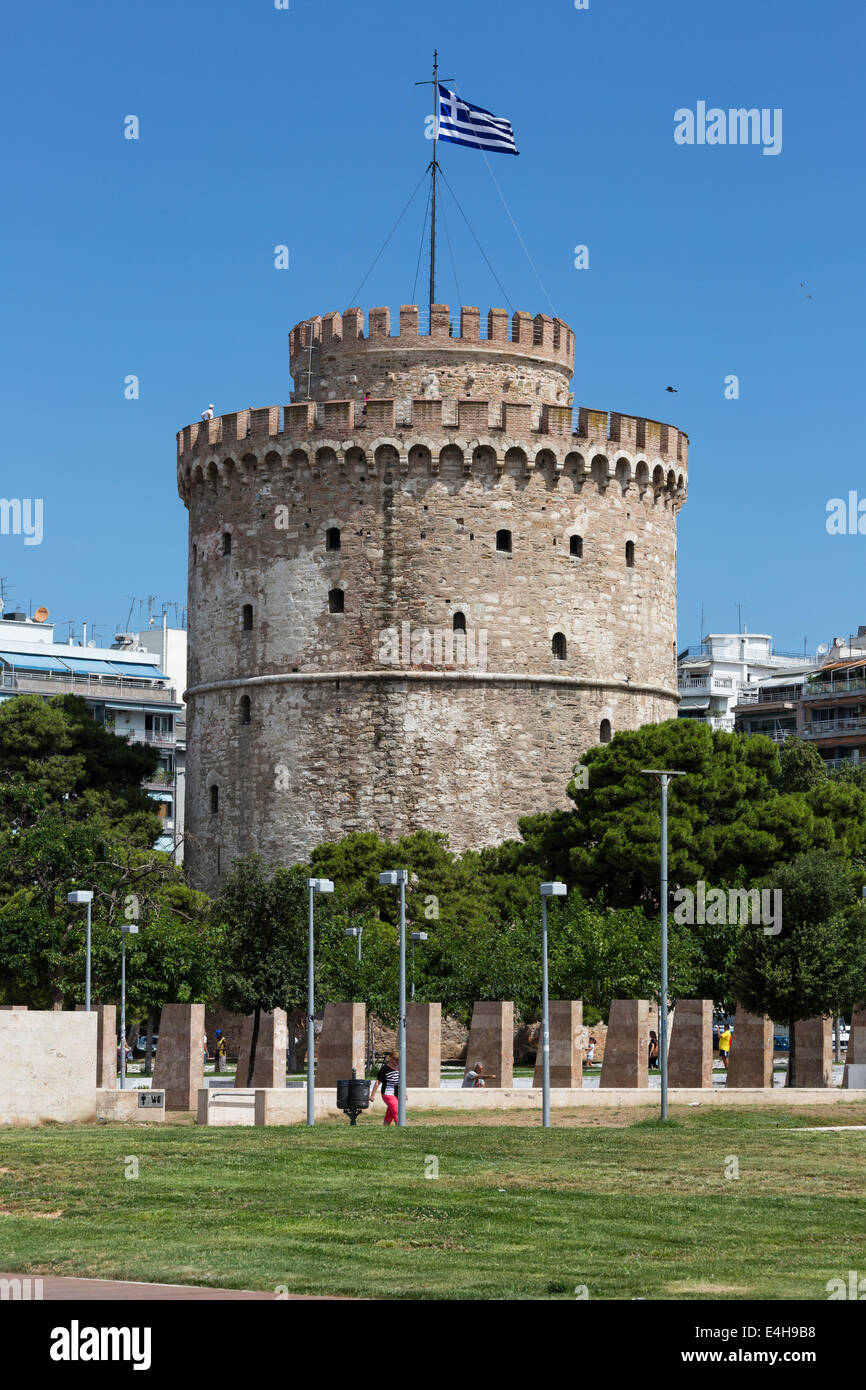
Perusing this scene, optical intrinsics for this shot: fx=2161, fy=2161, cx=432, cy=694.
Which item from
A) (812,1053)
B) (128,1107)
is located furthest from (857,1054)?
(128,1107)

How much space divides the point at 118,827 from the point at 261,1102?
25769 millimetres

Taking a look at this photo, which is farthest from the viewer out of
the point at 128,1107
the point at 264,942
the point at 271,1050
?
the point at 264,942

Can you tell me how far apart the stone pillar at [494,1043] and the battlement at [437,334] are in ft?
74.7

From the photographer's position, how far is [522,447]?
169 ft

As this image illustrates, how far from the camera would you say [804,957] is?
37.6 meters

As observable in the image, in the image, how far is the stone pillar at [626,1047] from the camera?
34.9 meters

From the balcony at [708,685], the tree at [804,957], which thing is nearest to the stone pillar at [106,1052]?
the tree at [804,957]

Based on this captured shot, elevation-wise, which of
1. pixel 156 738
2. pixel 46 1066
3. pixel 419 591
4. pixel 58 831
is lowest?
pixel 46 1066

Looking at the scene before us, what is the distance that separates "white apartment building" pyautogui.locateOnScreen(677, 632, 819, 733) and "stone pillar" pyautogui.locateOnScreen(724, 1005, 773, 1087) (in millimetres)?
62978

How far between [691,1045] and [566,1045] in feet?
8.69

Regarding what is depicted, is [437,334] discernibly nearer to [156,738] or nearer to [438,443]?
[438,443]

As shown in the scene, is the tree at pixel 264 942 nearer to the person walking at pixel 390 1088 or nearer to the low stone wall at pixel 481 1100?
the low stone wall at pixel 481 1100
